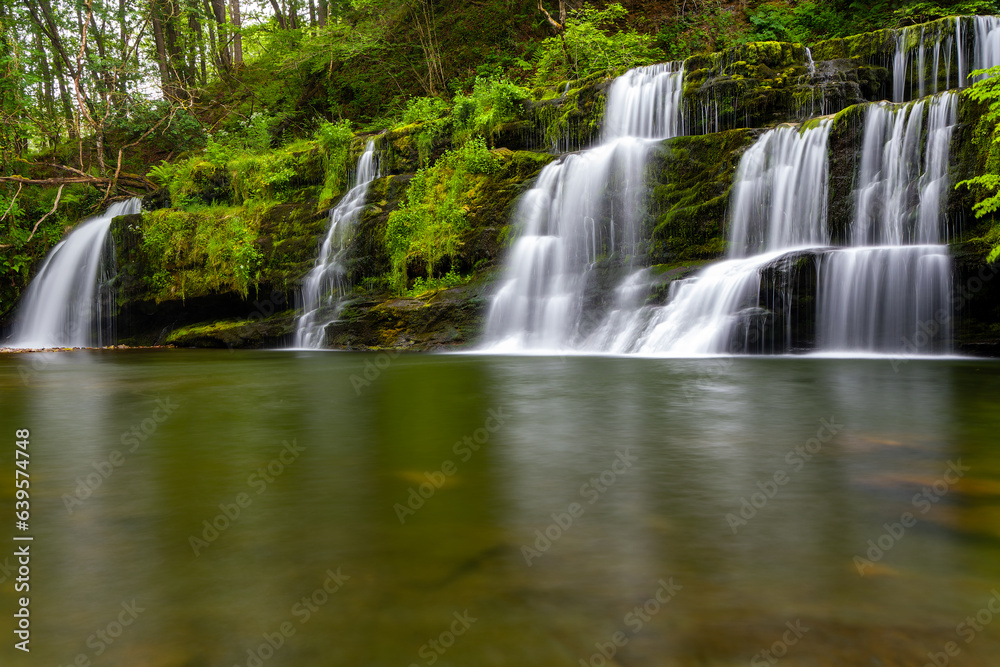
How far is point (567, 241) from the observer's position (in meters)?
13.2

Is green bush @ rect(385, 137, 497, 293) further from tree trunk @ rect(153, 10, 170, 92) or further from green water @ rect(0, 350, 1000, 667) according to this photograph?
tree trunk @ rect(153, 10, 170, 92)

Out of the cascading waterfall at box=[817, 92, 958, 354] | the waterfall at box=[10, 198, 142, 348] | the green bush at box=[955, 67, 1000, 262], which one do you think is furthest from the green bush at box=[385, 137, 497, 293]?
the green bush at box=[955, 67, 1000, 262]

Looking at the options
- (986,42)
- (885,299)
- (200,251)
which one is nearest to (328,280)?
(200,251)

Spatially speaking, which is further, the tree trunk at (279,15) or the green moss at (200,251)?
the tree trunk at (279,15)

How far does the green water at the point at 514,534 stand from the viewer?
1.76m

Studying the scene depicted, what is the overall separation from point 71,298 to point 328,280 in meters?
7.17

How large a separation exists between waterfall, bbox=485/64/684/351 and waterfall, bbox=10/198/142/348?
408 inches

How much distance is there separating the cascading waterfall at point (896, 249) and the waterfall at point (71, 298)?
1569 cm

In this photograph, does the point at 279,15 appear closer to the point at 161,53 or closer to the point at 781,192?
the point at 161,53

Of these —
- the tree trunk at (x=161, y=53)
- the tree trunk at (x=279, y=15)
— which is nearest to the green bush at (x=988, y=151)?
the tree trunk at (x=161, y=53)

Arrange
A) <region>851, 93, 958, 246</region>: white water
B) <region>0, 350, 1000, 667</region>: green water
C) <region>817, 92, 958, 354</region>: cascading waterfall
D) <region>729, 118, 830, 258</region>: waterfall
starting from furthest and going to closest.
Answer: <region>729, 118, 830, 258</region>: waterfall, <region>851, 93, 958, 246</region>: white water, <region>817, 92, 958, 354</region>: cascading waterfall, <region>0, 350, 1000, 667</region>: green water

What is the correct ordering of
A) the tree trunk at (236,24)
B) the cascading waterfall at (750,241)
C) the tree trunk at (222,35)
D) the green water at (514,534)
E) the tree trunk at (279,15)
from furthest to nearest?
the tree trunk at (279,15) < the tree trunk at (222,35) < the tree trunk at (236,24) < the cascading waterfall at (750,241) < the green water at (514,534)

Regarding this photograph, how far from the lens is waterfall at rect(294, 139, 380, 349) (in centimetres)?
1422

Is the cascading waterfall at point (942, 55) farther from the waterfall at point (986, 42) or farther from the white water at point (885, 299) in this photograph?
the white water at point (885, 299)
